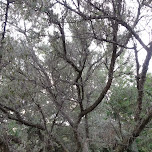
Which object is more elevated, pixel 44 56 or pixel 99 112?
pixel 44 56

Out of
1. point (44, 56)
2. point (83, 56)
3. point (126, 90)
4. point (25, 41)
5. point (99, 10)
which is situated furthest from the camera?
point (126, 90)

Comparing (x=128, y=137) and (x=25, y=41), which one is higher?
(x=25, y=41)

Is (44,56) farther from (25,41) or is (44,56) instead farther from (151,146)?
(151,146)

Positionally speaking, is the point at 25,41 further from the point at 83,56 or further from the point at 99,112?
the point at 99,112

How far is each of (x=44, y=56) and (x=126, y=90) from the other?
254 cm

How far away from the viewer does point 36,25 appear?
14.9ft

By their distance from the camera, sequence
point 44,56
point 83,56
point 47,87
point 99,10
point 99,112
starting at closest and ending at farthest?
1. point 99,10
2. point 47,87
3. point 83,56
4. point 44,56
5. point 99,112

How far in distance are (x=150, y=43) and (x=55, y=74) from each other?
7.44 ft

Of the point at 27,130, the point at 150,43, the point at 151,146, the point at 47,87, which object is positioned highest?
the point at 150,43

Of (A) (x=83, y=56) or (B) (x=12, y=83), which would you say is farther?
(A) (x=83, y=56)

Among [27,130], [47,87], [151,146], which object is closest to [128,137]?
[47,87]

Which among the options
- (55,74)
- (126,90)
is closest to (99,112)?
(126,90)

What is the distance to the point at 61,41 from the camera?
15.6ft

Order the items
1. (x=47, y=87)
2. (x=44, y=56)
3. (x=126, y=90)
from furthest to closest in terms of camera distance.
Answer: (x=126, y=90) → (x=44, y=56) → (x=47, y=87)
